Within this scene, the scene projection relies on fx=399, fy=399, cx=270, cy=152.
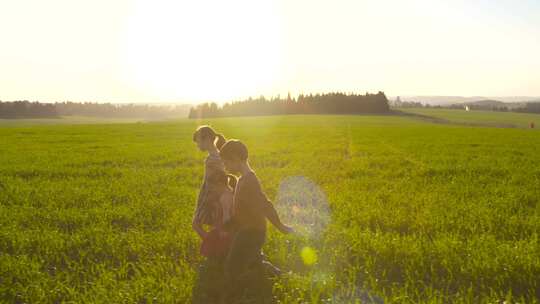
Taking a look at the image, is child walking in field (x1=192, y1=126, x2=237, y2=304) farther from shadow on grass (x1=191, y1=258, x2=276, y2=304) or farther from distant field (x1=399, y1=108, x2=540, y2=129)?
distant field (x1=399, y1=108, x2=540, y2=129)

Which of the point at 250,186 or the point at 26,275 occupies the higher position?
the point at 250,186

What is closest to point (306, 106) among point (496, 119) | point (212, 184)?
point (496, 119)

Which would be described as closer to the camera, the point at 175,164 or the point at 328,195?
the point at 328,195

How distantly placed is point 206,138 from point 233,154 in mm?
770

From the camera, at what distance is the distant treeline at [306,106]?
111688 mm

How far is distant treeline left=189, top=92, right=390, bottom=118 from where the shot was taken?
112 metres

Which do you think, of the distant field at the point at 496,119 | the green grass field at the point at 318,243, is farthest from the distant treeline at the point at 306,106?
the green grass field at the point at 318,243

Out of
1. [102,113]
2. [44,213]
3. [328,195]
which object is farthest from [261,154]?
[102,113]

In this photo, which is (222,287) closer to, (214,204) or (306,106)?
(214,204)

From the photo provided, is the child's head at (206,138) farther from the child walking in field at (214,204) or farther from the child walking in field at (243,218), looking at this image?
the child walking in field at (243,218)

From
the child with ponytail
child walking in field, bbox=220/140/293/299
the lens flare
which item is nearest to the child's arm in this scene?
child walking in field, bbox=220/140/293/299

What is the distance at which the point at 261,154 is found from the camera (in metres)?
20.4

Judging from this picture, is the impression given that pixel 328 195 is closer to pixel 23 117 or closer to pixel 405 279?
pixel 405 279

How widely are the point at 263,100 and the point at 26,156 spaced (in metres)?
109
